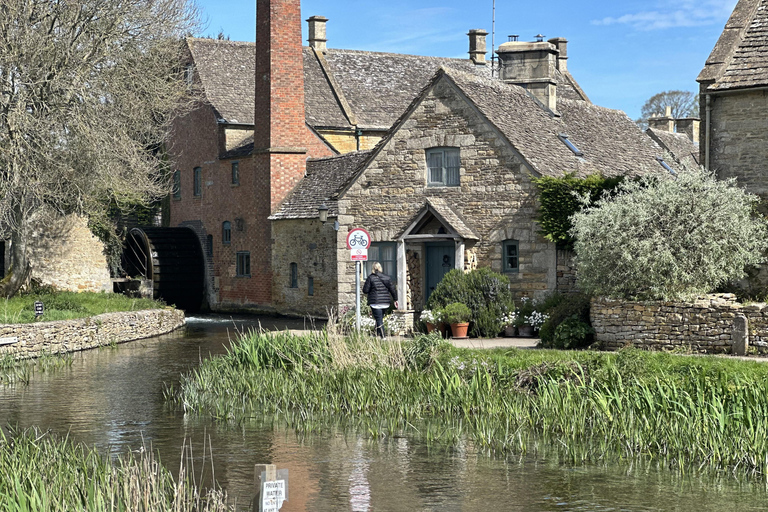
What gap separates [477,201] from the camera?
2381cm

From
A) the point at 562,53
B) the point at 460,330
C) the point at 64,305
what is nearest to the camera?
the point at 460,330

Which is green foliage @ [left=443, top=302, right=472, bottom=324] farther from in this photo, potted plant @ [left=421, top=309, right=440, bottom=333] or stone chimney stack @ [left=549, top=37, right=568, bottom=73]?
stone chimney stack @ [left=549, top=37, right=568, bottom=73]

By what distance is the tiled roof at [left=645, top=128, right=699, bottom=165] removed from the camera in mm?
41375

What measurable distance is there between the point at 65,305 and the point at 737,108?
1687cm

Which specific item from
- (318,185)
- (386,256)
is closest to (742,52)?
(386,256)

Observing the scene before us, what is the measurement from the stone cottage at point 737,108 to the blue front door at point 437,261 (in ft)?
21.5

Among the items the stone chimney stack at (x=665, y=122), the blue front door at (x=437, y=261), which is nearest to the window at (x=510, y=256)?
the blue front door at (x=437, y=261)

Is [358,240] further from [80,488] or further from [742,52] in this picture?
[80,488]

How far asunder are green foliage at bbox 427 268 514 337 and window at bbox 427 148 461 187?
9.70ft

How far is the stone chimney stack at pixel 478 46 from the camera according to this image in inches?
1715

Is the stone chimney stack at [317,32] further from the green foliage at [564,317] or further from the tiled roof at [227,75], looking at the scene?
the green foliage at [564,317]

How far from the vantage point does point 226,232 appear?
118 ft

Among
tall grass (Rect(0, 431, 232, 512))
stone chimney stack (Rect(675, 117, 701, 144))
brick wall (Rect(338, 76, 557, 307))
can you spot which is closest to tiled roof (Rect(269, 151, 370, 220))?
brick wall (Rect(338, 76, 557, 307))

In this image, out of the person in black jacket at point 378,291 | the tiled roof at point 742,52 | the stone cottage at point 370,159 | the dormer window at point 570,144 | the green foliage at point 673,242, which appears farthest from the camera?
the dormer window at point 570,144
